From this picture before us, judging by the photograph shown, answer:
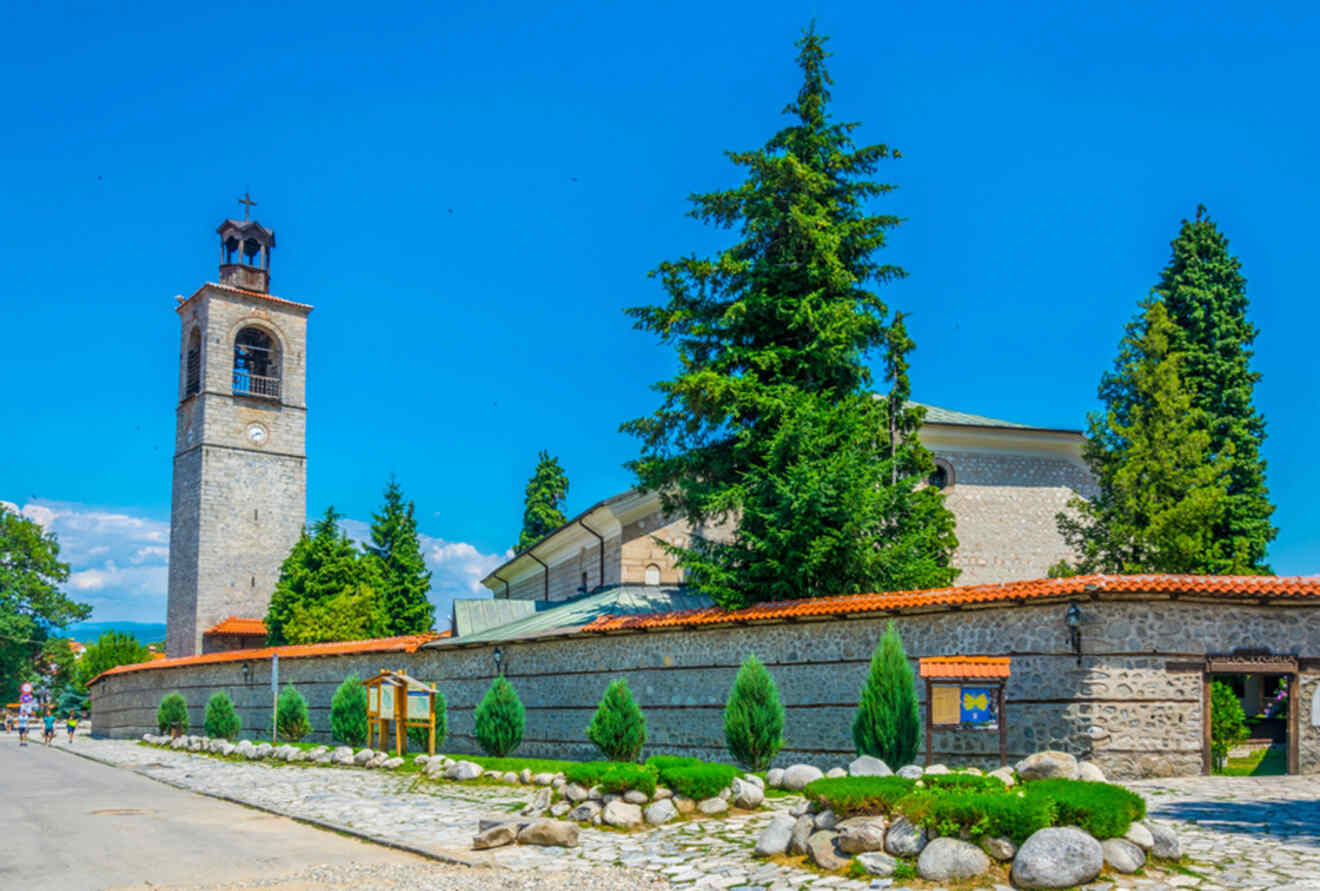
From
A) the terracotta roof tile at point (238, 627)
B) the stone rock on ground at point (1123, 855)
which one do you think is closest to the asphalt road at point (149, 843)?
the stone rock on ground at point (1123, 855)

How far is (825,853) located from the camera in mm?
10320

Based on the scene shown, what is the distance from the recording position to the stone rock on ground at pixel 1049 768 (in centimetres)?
1276

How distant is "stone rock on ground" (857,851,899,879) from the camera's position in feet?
32.1

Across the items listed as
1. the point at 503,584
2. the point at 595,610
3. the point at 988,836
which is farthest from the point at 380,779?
the point at 503,584

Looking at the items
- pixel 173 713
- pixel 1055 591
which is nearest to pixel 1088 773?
pixel 1055 591

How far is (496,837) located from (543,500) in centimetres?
4614

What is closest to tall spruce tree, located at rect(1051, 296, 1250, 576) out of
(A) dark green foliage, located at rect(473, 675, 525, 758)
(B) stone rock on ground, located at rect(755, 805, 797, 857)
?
(A) dark green foliage, located at rect(473, 675, 525, 758)

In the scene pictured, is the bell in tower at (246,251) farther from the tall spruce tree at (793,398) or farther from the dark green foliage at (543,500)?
the tall spruce tree at (793,398)

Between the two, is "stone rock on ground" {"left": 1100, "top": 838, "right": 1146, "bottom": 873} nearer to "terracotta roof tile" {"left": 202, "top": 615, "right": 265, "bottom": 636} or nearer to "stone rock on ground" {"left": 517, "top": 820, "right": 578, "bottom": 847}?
"stone rock on ground" {"left": 517, "top": 820, "right": 578, "bottom": 847}

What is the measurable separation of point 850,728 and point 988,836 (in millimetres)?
8495

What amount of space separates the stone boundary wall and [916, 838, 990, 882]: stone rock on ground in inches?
259

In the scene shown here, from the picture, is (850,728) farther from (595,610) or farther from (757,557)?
(595,610)

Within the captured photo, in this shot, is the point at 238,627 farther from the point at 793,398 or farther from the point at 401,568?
the point at 793,398

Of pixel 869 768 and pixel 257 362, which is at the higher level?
pixel 257 362
